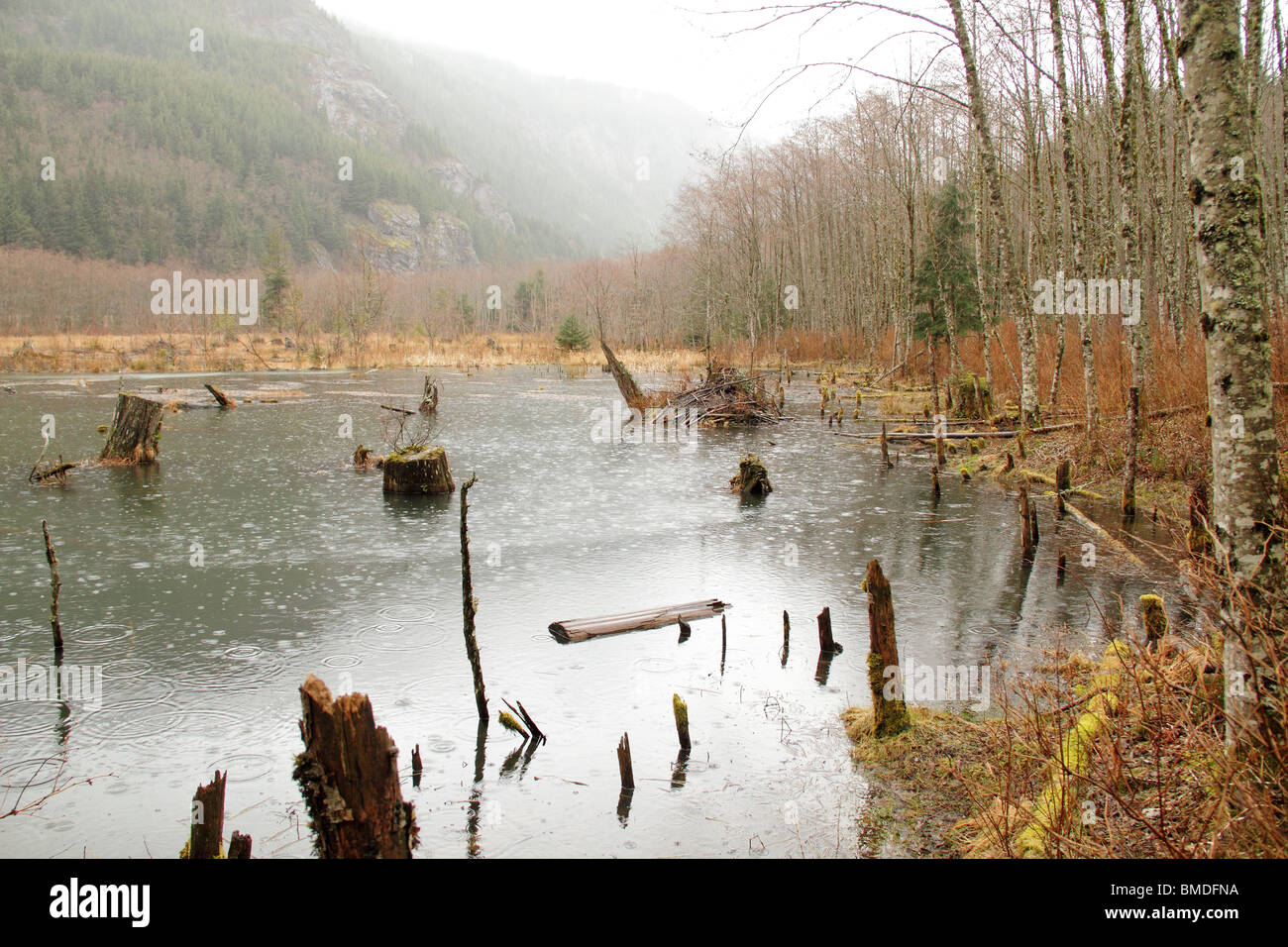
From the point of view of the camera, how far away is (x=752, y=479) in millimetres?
15711

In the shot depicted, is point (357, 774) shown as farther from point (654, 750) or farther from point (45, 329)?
point (45, 329)

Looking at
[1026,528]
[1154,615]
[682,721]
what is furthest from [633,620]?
[1026,528]

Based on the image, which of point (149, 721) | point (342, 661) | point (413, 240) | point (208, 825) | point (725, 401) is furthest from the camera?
point (413, 240)

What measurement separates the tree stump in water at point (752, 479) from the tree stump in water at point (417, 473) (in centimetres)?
573

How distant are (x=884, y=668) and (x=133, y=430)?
17923mm

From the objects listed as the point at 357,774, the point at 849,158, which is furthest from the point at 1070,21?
the point at 357,774

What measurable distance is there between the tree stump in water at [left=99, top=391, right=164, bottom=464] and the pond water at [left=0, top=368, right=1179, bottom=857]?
694 mm

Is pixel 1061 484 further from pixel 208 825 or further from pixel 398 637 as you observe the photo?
pixel 208 825

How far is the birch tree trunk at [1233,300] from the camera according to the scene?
151 inches

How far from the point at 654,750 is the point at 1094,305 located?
46.5 ft

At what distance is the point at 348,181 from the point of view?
565 feet

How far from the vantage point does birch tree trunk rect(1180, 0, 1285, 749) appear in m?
3.83

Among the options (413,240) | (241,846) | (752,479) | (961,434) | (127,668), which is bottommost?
(127,668)

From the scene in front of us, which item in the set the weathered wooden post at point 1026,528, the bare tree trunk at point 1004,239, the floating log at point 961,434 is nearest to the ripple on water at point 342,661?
the weathered wooden post at point 1026,528
